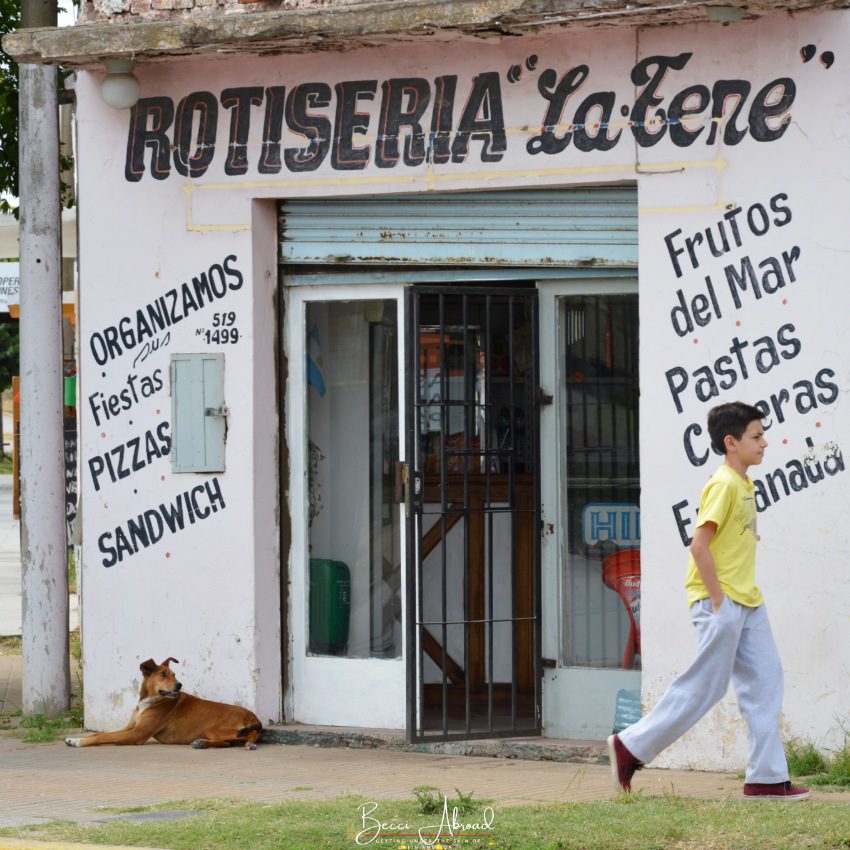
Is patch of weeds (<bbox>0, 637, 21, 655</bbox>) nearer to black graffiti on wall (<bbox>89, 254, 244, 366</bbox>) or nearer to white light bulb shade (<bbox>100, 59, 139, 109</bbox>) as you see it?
black graffiti on wall (<bbox>89, 254, 244, 366</bbox>)

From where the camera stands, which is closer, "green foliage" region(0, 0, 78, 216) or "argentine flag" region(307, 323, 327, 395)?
"argentine flag" region(307, 323, 327, 395)

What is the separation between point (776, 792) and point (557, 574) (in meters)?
2.40

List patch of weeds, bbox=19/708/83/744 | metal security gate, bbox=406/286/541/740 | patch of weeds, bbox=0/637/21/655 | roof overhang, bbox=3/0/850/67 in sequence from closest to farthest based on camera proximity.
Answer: roof overhang, bbox=3/0/850/67
metal security gate, bbox=406/286/541/740
patch of weeds, bbox=19/708/83/744
patch of weeds, bbox=0/637/21/655

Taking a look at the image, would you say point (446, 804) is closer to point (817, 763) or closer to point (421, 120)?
point (817, 763)

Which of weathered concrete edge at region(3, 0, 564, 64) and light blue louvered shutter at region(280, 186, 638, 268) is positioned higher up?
weathered concrete edge at region(3, 0, 564, 64)

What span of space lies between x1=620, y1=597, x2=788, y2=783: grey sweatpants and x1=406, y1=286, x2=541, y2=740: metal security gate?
6.93ft

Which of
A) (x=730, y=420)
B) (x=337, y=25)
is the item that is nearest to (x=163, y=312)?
(x=337, y=25)

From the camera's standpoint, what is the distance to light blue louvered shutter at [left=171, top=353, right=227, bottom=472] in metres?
9.38

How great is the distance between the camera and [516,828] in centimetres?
622

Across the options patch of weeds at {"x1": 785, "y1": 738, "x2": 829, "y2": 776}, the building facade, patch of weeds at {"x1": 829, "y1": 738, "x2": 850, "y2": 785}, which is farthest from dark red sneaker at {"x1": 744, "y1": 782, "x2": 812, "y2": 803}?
the building facade

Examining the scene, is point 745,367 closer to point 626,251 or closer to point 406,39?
point 626,251

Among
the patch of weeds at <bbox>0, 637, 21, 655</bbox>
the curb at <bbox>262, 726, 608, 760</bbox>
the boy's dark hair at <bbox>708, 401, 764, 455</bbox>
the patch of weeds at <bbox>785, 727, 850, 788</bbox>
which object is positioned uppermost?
the boy's dark hair at <bbox>708, 401, 764, 455</bbox>

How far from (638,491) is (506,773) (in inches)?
66.8

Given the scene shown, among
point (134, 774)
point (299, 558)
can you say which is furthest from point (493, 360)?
point (134, 774)
